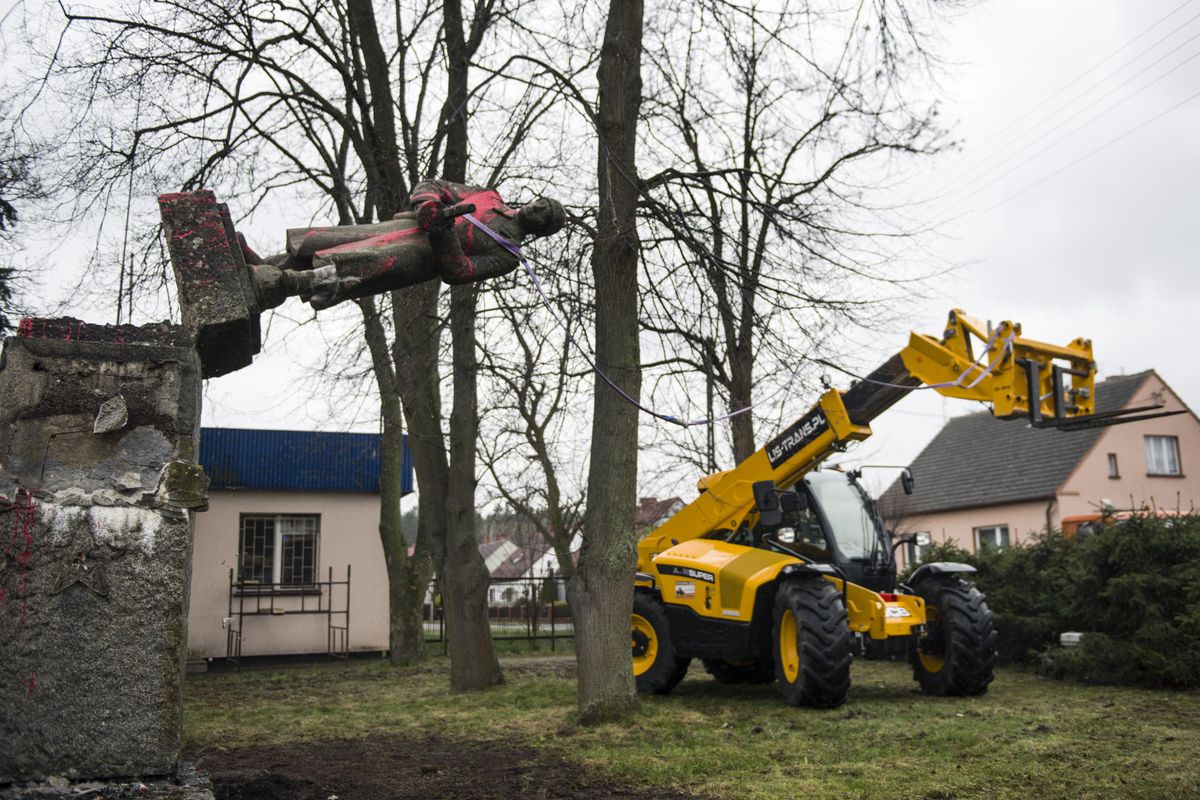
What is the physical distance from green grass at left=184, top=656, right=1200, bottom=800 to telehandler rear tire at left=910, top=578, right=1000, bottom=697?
0.66 feet

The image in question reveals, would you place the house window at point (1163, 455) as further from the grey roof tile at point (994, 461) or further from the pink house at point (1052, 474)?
the grey roof tile at point (994, 461)

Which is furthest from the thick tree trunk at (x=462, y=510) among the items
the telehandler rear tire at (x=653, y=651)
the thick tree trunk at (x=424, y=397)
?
the telehandler rear tire at (x=653, y=651)

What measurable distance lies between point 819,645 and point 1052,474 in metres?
21.5

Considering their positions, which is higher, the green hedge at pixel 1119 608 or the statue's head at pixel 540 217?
the statue's head at pixel 540 217

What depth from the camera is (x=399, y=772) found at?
22.9 ft

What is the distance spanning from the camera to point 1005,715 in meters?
8.95

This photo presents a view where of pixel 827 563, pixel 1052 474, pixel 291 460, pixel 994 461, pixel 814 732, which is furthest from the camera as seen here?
pixel 994 461

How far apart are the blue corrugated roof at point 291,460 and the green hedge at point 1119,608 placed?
398 inches

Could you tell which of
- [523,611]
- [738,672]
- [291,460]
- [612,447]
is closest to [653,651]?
[738,672]

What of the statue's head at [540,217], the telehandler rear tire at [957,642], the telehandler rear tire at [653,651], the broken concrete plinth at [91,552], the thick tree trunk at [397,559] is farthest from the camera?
the thick tree trunk at [397,559]

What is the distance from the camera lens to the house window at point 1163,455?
99.1ft

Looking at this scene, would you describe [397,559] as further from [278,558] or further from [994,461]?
[994,461]

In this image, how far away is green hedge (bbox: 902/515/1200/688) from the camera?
10.7m

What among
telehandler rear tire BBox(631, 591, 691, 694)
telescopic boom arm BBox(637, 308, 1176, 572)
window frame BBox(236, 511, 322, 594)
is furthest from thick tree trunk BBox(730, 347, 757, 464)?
window frame BBox(236, 511, 322, 594)
